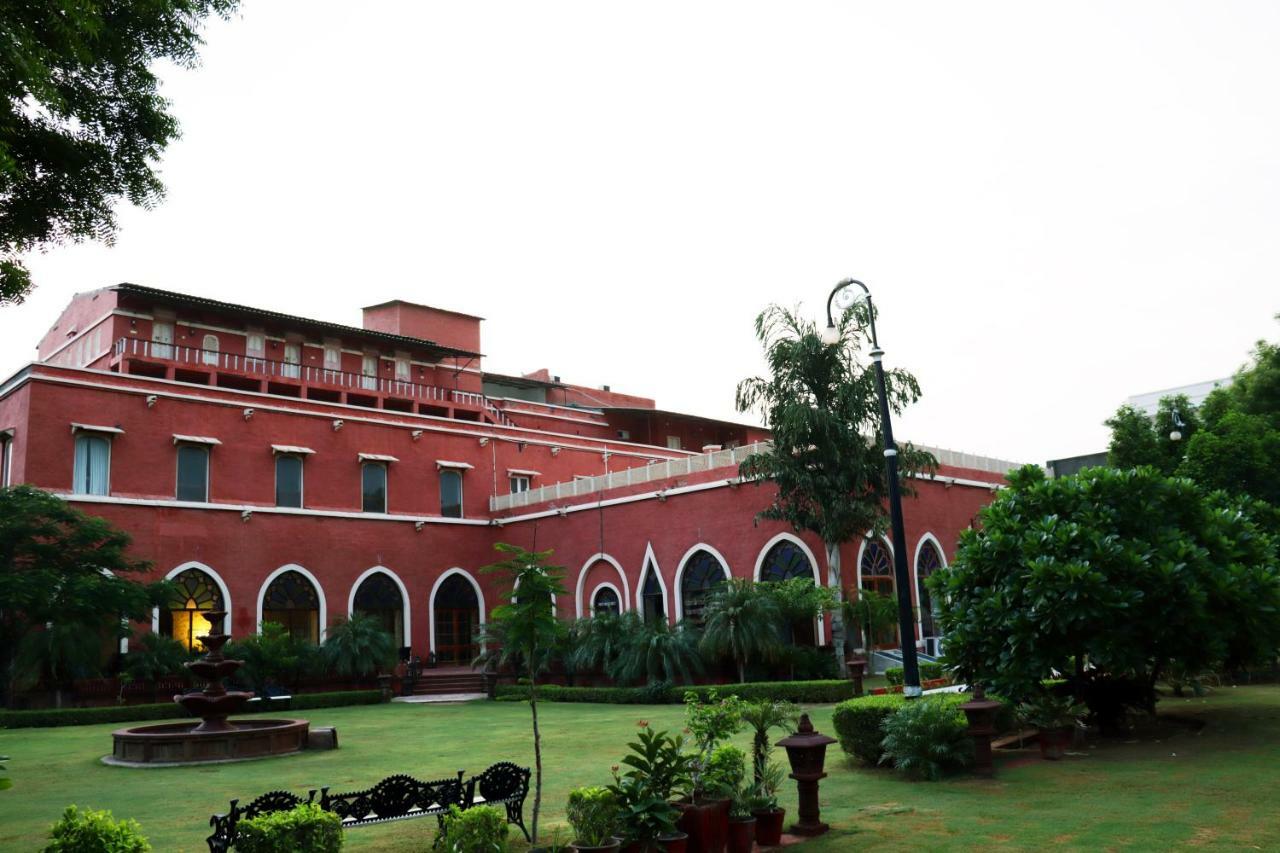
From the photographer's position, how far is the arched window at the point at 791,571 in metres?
21.8

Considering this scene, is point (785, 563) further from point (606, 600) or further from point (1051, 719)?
point (1051, 719)

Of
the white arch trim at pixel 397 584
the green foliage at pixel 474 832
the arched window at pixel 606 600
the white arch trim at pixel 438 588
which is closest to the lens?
the green foliage at pixel 474 832

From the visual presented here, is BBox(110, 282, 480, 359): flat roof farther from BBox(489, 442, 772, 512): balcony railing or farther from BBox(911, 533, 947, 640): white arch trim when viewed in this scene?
BBox(911, 533, 947, 640): white arch trim

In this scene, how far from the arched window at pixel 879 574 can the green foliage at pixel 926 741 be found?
12.7 m

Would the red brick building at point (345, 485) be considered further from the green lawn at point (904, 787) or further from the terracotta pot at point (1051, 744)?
the terracotta pot at point (1051, 744)

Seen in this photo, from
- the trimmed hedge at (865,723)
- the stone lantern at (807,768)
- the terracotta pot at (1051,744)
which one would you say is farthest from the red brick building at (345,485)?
the stone lantern at (807,768)

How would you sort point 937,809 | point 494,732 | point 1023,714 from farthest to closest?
point 494,732
point 1023,714
point 937,809

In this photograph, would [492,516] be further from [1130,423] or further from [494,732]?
[1130,423]

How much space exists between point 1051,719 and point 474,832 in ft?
24.5

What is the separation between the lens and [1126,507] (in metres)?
11.5

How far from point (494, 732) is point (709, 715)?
359 inches

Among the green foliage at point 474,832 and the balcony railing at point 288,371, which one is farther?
the balcony railing at point 288,371

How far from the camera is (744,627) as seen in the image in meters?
19.2

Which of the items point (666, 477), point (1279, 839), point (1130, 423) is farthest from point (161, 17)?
point (1130, 423)
